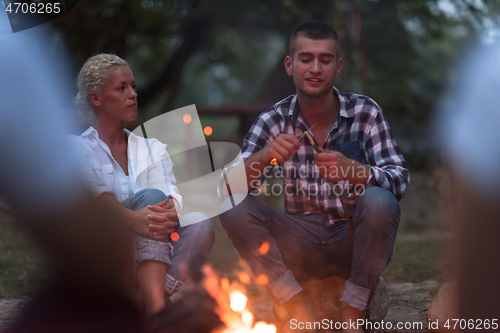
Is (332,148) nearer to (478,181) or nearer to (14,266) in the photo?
(478,181)

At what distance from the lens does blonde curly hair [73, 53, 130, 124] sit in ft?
8.13

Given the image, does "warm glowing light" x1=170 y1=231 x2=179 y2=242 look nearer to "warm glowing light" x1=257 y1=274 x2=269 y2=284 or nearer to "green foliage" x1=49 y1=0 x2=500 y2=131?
"warm glowing light" x1=257 y1=274 x2=269 y2=284

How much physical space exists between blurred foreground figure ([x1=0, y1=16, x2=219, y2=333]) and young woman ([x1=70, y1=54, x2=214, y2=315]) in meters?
0.26

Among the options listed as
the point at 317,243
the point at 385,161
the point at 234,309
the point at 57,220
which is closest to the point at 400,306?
the point at 317,243

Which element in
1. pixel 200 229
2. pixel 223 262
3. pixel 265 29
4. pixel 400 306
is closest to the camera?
pixel 200 229

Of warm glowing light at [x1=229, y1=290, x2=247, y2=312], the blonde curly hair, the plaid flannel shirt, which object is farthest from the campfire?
the blonde curly hair

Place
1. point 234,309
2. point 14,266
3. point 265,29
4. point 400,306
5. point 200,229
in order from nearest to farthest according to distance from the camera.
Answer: point 200,229 < point 234,309 < point 400,306 < point 14,266 < point 265,29

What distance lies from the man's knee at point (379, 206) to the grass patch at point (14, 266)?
2107 mm

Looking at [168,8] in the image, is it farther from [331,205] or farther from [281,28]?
[331,205]

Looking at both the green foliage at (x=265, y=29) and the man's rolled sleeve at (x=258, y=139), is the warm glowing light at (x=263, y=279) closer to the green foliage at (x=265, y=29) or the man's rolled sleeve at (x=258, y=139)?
the man's rolled sleeve at (x=258, y=139)

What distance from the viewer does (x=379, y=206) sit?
6.99ft

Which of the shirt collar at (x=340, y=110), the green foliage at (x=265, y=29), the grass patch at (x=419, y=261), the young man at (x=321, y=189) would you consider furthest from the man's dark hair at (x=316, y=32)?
the green foliage at (x=265, y=29)

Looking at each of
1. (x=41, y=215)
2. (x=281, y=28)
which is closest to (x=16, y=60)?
(x=41, y=215)

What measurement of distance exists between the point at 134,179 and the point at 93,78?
60 centimetres
